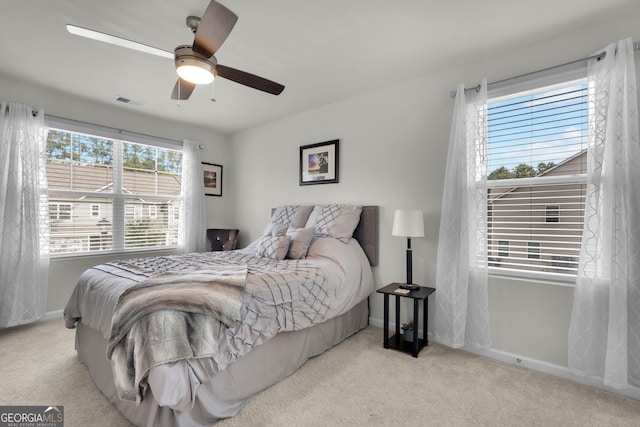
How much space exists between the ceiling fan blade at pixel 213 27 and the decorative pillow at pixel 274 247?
5.76 ft

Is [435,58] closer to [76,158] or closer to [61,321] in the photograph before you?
[76,158]

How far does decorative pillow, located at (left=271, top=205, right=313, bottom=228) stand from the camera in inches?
142

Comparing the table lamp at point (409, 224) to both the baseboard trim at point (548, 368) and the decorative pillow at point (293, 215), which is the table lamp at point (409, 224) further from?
the decorative pillow at point (293, 215)

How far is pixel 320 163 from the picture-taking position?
375 centimetres

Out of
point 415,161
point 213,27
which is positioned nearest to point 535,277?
point 415,161

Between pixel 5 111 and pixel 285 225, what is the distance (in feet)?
9.92

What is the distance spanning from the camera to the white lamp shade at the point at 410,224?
2635 millimetres

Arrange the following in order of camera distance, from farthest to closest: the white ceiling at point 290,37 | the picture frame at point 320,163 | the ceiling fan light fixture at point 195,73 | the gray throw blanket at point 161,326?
the picture frame at point 320,163, the white ceiling at point 290,37, the ceiling fan light fixture at point 195,73, the gray throw blanket at point 161,326

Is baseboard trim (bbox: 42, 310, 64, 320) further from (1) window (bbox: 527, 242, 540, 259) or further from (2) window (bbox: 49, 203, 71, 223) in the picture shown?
(1) window (bbox: 527, 242, 540, 259)

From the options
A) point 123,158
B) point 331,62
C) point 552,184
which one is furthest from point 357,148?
point 123,158

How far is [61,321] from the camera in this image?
3324 mm

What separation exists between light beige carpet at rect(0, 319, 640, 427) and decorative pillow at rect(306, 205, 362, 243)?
3.84ft

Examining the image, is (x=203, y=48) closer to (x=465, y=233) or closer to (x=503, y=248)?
(x=465, y=233)

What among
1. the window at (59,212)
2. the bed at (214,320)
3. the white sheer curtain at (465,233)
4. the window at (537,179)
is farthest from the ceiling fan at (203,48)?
the window at (59,212)
